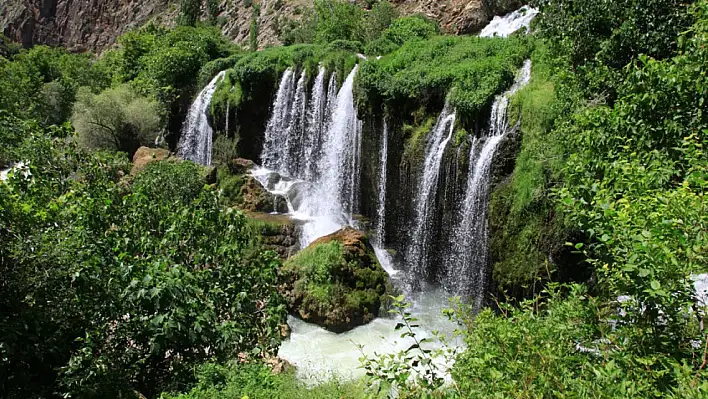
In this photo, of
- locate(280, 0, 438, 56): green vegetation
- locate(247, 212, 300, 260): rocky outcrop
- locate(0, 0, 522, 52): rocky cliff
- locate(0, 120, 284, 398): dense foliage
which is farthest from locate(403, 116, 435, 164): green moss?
locate(0, 0, 522, 52): rocky cliff

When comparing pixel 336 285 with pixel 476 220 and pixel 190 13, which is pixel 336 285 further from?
pixel 190 13

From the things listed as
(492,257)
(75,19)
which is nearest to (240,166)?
(492,257)

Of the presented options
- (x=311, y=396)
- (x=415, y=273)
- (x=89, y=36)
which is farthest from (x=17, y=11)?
(x=311, y=396)

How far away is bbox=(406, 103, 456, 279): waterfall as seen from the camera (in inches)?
474

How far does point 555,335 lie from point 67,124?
5.49 metres

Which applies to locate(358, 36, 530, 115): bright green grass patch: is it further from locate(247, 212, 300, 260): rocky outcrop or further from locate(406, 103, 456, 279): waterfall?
locate(247, 212, 300, 260): rocky outcrop

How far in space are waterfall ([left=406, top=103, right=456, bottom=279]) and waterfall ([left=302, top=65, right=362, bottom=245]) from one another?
3.18 m

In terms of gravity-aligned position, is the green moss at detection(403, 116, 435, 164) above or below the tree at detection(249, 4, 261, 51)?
below

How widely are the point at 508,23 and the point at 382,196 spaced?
424 inches

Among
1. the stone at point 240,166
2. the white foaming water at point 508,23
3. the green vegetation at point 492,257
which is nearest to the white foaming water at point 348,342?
the green vegetation at point 492,257

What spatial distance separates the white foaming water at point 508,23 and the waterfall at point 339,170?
7019mm

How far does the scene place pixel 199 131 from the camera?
22578 millimetres

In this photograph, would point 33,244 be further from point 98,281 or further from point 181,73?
point 181,73

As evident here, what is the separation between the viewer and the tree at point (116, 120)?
2341cm
